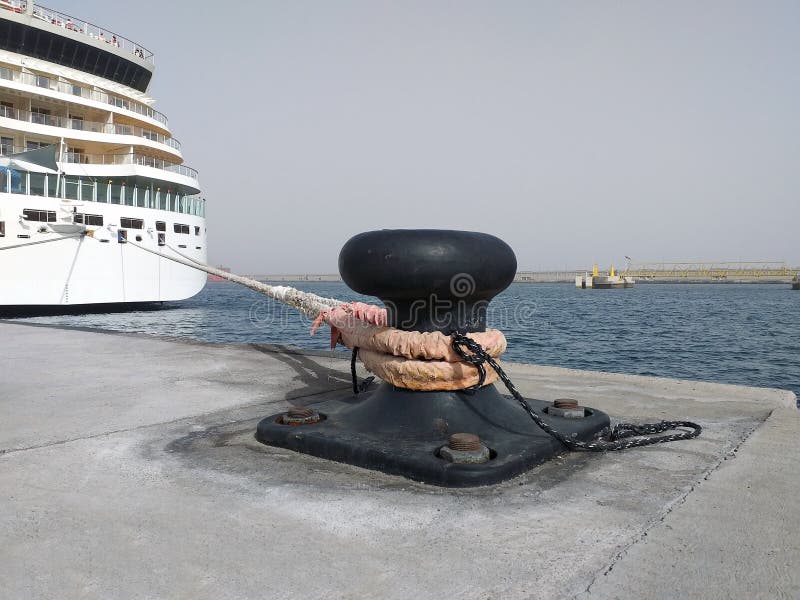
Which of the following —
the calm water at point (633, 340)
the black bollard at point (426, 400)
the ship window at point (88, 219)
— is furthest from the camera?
the ship window at point (88, 219)

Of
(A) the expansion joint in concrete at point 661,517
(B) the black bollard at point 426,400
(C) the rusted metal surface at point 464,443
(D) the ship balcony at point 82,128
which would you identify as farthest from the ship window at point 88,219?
(A) the expansion joint in concrete at point 661,517

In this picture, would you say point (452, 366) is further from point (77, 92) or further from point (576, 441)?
point (77, 92)

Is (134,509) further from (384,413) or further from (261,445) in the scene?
(384,413)

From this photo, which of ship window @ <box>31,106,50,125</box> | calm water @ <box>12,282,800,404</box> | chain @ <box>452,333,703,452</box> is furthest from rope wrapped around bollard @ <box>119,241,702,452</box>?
ship window @ <box>31,106,50,125</box>

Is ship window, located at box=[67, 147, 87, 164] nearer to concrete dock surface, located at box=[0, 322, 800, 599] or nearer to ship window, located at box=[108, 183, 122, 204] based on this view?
ship window, located at box=[108, 183, 122, 204]

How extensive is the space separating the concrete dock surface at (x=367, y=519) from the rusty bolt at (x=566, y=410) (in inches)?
14.8

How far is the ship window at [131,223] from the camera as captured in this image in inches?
922

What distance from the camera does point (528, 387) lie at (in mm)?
4473

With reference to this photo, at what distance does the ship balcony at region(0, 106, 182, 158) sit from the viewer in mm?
22125

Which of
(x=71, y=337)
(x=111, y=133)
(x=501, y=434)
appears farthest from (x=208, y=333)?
(x=501, y=434)

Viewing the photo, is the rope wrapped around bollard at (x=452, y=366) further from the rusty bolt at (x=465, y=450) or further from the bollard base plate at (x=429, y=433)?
the rusty bolt at (x=465, y=450)

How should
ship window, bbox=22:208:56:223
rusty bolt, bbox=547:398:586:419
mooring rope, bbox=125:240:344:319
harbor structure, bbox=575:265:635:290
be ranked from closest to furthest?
rusty bolt, bbox=547:398:586:419 → mooring rope, bbox=125:240:344:319 → ship window, bbox=22:208:56:223 → harbor structure, bbox=575:265:635:290

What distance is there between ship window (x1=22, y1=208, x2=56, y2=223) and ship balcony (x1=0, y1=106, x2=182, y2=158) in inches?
123

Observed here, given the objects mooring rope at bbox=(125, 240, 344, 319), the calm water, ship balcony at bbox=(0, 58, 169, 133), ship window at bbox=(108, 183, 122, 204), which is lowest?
the calm water
